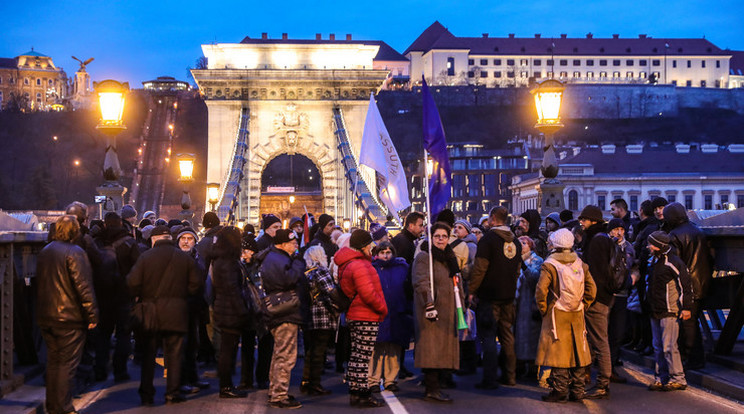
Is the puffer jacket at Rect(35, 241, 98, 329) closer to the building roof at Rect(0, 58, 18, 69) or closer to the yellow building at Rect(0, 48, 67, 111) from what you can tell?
the yellow building at Rect(0, 48, 67, 111)

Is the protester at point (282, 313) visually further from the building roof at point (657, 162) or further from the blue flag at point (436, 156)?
the building roof at point (657, 162)

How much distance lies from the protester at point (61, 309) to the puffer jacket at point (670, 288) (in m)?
4.84

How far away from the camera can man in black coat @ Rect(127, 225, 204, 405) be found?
26.6ft

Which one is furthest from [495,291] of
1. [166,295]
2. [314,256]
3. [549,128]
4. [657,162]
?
[657,162]

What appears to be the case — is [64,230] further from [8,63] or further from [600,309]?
[8,63]

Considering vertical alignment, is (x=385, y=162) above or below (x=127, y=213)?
above

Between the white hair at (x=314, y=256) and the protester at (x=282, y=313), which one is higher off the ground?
the white hair at (x=314, y=256)

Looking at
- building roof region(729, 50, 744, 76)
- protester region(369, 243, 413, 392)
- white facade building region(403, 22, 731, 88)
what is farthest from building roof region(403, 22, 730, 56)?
protester region(369, 243, 413, 392)

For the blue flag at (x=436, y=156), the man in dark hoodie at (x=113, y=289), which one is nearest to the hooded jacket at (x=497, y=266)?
the blue flag at (x=436, y=156)

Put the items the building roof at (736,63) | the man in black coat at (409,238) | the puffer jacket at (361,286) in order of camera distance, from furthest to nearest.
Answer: the building roof at (736,63)
the man in black coat at (409,238)
the puffer jacket at (361,286)

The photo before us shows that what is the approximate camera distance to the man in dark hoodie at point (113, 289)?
8930 mm

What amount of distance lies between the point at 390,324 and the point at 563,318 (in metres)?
1.56

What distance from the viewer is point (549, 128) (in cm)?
1270

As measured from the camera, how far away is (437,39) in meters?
116
